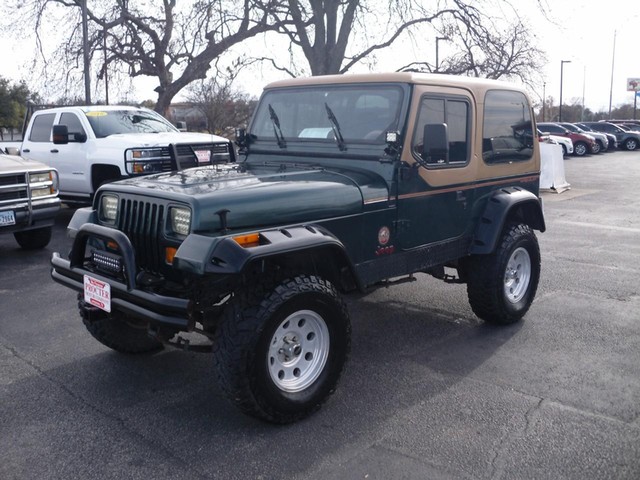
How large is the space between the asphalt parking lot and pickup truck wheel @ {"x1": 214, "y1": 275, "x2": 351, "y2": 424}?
19 cm

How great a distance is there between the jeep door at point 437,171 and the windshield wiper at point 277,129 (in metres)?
1.13

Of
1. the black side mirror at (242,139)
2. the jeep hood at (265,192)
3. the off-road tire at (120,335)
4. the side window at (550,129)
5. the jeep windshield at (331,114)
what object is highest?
the side window at (550,129)

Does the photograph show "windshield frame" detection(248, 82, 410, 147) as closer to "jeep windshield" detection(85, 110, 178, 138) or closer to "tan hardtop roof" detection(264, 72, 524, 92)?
"tan hardtop roof" detection(264, 72, 524, 92)

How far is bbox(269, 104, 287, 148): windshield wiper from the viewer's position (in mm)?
5242

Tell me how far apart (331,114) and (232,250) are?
1880mm

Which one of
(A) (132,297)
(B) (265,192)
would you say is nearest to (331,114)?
(B) (265,192)

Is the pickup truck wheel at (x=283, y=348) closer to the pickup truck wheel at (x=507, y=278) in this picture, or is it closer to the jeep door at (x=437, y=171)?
the jeep door at (x=437, y=171)

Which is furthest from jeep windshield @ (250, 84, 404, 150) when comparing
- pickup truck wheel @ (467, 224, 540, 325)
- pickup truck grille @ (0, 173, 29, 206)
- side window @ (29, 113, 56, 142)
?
side window @ (29, 113, 56, 142)

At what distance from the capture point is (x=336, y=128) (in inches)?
193

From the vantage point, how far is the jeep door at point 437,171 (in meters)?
4.62

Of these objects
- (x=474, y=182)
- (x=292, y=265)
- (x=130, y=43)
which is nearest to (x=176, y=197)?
(x=292, y=265)

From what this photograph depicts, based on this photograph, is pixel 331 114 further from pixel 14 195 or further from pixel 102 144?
pixel 102 144

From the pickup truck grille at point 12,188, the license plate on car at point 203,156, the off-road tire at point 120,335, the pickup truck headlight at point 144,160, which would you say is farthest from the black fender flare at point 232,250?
the pickup truck headlight at point 144,160

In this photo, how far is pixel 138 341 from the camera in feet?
16.1
